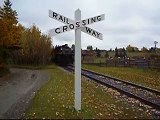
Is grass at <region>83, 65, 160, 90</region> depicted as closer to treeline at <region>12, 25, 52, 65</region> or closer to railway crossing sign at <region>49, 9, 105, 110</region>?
railway crossing sign at <region>49, 9, 105, 110</region>

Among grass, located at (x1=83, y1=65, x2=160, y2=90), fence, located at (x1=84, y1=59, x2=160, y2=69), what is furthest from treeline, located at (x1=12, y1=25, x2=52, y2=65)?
grass, located at (x1=83, y1=65, x2=160, y2=90)

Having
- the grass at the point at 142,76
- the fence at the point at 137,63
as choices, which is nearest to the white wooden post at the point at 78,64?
the grass at the point at 142,76

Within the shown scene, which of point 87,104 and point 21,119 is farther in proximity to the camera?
point 87,104

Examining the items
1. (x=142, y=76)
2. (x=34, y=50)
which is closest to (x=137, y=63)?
(x=34, y=50)

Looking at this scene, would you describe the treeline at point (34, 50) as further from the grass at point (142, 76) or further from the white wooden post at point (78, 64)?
the white wooden post at point (78, 64)

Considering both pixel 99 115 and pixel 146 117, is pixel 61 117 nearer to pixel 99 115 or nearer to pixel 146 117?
pixel 99 115

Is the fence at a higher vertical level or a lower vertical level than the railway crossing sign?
lower

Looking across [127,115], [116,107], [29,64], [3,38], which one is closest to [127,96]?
[116,107]

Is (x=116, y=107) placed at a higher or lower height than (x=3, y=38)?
lower

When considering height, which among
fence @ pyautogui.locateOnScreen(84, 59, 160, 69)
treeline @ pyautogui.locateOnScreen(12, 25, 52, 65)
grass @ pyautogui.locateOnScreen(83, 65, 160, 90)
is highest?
treeline @ pyautogui.locateOnScreen(12, 25, 52, 65)

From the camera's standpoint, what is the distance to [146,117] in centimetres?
1180

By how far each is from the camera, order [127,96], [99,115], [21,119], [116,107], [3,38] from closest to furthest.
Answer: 1. [21,119]
2. [99,115]
3. [116,107]
4. [127,96]
5. [3,38]

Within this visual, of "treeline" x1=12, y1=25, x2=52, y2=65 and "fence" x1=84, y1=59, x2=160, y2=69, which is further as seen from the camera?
"treeline" x1=12, y1=25, x2=52, y2=65

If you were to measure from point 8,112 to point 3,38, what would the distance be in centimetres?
2475
